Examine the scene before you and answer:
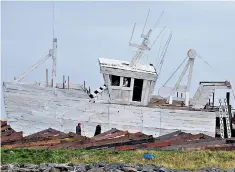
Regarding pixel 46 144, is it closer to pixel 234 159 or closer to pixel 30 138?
pixel 30 138

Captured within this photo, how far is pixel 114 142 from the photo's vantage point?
22.9 m

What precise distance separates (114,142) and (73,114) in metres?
5.55

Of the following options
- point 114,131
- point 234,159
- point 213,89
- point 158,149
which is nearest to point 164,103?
point 213,89

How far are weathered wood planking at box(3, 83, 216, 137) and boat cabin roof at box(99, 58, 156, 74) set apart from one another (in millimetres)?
2128

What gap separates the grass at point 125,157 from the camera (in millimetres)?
17125

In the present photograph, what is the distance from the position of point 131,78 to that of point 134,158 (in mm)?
10668

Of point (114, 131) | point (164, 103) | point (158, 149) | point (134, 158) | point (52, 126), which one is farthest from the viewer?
point (164, 103)

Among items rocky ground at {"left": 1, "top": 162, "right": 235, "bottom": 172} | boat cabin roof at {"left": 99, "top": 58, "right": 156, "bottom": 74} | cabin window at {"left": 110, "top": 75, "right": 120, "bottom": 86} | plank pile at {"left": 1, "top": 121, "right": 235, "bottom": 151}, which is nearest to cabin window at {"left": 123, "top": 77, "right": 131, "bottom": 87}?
cabin window at {"left": 110, "top": 75, "right": 120, "bottom": 86}

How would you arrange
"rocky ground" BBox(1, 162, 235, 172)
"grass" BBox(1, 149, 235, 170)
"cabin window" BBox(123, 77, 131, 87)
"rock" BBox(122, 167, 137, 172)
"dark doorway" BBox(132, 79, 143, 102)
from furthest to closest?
"dark doorway" BBox(132, 79, 143, 102), "cabin window" BBox(123, 77, 131, 87), "grass" BBox(1, 149, 235, 170), "rock" BBox(122, 167, 137, 172), "rocky ground" BBox(1, 162, 235, 172)

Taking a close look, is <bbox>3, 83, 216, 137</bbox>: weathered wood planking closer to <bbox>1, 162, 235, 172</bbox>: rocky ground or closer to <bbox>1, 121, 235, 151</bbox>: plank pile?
<bbox>1, 121, 235, 151</bbox>: plank pile

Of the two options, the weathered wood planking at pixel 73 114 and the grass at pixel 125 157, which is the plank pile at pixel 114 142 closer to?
the grass at pixel 125 157

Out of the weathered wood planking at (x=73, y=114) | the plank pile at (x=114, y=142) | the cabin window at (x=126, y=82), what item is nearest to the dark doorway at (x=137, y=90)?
the cabin window at (x=126, y=82)

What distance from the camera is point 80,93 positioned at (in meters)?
29.5

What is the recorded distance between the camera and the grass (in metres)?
17.1
